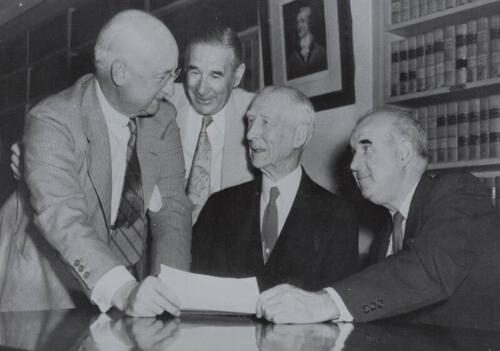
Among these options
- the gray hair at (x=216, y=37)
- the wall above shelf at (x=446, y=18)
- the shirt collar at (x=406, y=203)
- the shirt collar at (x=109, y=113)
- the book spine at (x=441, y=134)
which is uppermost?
the wall above shelf at (x=446, y=18)

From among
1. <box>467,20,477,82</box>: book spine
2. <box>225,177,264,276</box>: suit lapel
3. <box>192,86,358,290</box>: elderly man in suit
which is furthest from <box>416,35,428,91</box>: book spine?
<box>225,177,264,276</box>: suit lapel

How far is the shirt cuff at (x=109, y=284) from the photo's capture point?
145cm

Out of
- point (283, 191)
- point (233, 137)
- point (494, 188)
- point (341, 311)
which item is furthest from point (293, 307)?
point (494, 188)

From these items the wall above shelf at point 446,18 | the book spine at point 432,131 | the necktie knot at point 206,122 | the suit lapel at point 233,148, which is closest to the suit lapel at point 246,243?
the suit lapel at point 233,148

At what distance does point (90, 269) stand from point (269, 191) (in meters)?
1.01

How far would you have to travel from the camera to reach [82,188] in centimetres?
173

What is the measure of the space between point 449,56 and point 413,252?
1.60 meters

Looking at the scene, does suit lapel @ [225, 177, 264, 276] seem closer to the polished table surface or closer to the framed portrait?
the polished table surface

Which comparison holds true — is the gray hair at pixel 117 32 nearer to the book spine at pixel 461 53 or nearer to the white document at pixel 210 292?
the white document at pixel 210 292

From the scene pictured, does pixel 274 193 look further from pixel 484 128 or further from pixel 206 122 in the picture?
pixel 484 128

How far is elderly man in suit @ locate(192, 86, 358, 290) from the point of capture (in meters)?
2.15

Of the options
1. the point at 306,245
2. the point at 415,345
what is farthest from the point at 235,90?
the point at 415,345

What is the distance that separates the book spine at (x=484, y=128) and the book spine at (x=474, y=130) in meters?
0.01

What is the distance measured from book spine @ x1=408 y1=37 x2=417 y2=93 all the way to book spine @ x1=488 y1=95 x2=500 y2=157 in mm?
375
